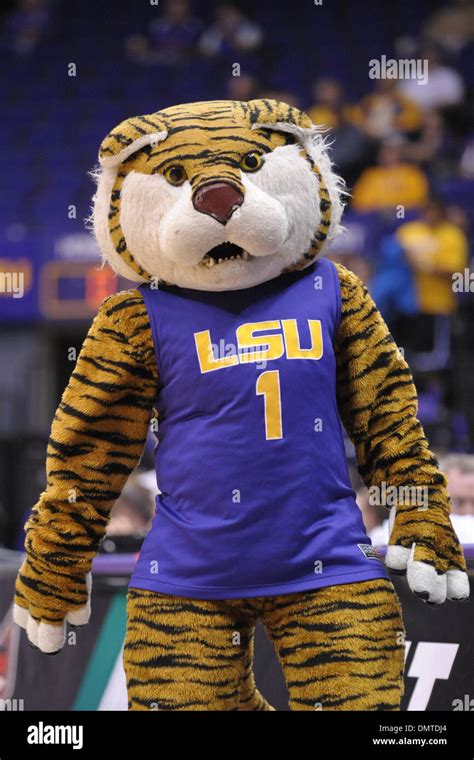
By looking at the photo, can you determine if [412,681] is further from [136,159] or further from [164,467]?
[136,159]

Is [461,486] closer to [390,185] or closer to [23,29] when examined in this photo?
[390,185]

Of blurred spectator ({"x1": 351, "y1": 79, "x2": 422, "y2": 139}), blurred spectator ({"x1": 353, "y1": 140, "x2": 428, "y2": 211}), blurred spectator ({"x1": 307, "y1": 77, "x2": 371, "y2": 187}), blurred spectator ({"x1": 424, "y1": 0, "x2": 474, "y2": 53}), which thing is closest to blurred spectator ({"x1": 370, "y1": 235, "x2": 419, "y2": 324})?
blurred spectator ({"x1": 353, "y1": 140, "x2": 428, "y2": 211})

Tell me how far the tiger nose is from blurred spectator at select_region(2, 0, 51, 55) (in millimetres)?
7767

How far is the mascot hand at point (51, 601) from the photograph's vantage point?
7.03 feet

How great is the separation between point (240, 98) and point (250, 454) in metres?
6.64

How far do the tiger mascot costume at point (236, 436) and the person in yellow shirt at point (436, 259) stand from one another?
14.9ft

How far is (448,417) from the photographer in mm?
5801

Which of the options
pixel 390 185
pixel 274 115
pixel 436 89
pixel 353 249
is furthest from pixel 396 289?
pixel 274 115

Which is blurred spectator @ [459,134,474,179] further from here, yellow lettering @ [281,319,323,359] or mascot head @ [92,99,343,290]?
yellow lettering @ [281,319,323,359]

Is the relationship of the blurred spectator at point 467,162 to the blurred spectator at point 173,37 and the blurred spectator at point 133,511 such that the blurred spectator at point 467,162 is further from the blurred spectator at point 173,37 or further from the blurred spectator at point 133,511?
the blurred spectator at point 133,511

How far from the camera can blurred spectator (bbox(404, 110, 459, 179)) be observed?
7.41 m

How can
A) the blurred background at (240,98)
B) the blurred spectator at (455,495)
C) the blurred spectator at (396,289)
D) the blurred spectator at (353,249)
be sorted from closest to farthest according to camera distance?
1. the blurred spectator at (455,495)
2. the blurred background at (240,98)
3. the blurred spectator at (396,289)
4. the blurred spectator at (353,249)

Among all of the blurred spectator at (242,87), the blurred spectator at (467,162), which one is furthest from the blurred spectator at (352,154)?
the blurred spectator at (242,87)

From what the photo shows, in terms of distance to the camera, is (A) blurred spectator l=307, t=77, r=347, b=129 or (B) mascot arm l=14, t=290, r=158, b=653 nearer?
(B) mascot arm l=14, t=290, r=158, b=653
